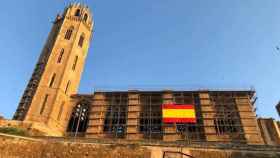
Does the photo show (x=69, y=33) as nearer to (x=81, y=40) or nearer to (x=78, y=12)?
(x=81, y=40)

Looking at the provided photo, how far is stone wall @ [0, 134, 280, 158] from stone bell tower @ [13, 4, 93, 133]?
1018 centimetres

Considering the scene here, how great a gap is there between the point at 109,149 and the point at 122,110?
14.2 m

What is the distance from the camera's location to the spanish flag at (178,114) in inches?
1387

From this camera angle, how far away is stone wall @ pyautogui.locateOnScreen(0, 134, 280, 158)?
26.0 meters

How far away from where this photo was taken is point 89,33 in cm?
5366

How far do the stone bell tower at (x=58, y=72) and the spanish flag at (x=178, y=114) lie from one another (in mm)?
18277

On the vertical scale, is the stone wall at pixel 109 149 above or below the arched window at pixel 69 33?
below

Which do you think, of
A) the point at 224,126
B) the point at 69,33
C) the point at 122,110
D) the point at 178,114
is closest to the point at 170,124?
the point at 178,114

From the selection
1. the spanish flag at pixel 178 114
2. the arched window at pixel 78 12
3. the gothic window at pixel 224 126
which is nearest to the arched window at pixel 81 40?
the arched window at pixel 78 12

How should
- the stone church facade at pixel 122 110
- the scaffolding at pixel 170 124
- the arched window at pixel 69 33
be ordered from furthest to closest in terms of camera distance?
1. the arched window at pixel 69 33
2. the stone church facade at pixel 122 110
3. the scaffolding at pixel 170 124

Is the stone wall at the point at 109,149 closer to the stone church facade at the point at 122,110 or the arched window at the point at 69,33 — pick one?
the stone church facade at the point at 122,110

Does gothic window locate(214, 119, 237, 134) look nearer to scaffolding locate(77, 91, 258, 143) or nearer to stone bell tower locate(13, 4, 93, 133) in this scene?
scaffolding locate(77, 91, 258, 143)

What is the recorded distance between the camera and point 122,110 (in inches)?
1631

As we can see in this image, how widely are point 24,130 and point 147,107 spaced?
64.8 ft
